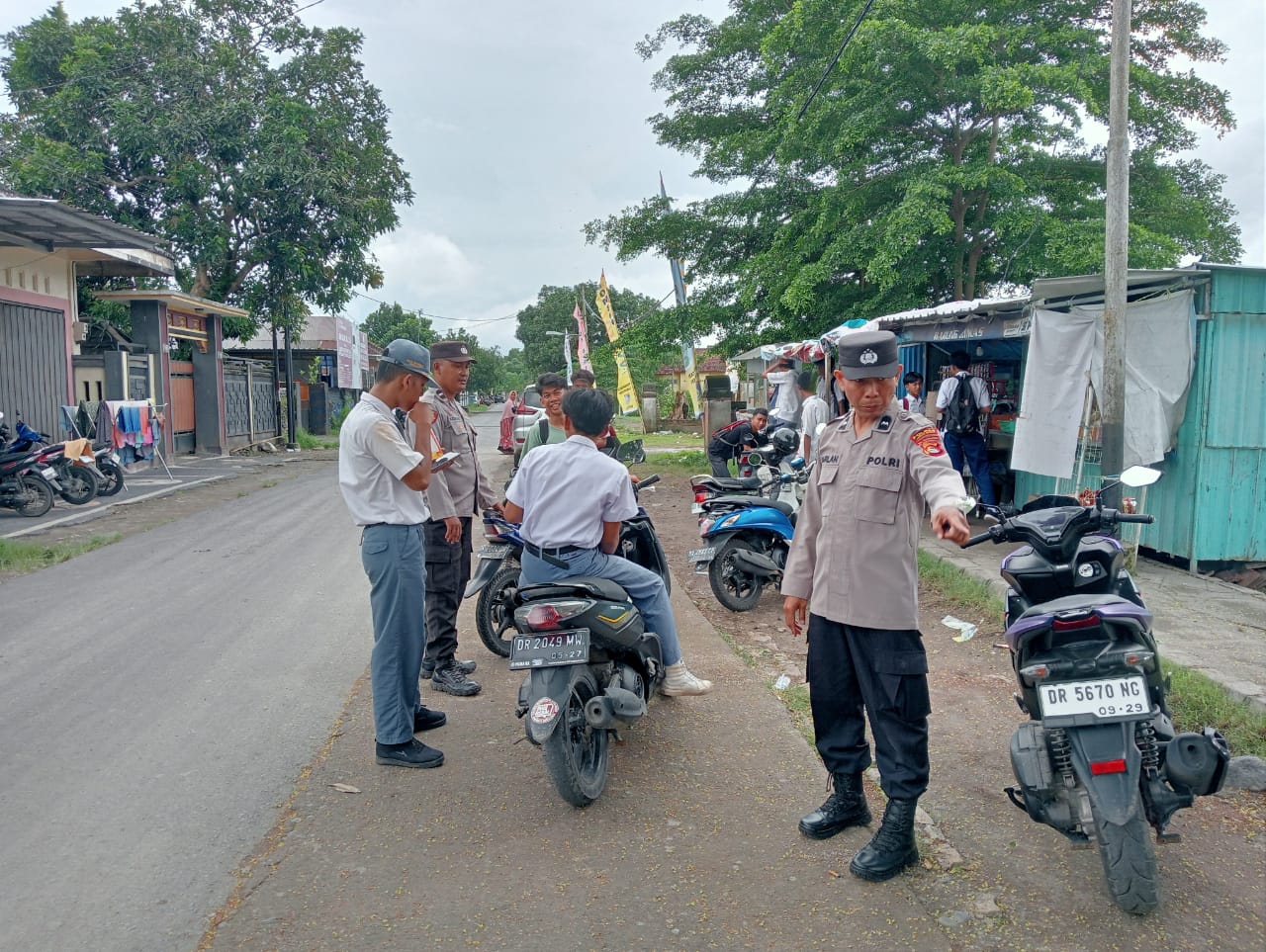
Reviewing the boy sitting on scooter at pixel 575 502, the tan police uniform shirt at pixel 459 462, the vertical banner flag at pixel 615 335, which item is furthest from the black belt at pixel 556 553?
the vertical banner flag at pixel 615 335

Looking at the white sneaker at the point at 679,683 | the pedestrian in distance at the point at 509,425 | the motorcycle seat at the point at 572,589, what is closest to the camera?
the motorcycle seat at the point at 572,589

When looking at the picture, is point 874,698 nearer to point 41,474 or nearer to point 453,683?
point 453,683

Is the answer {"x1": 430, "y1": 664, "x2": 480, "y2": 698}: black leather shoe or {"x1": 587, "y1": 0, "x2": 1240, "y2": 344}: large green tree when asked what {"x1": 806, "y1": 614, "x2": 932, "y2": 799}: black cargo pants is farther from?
{"x1": 587, "y1": 0, "x2": 1240, "y2": 344}: large green tree

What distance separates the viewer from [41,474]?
12.1 metres

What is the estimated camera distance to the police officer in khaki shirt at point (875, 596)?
3180mm

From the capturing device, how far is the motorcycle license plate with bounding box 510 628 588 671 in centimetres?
372

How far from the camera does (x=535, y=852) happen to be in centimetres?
339

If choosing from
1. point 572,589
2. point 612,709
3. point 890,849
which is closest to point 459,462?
point 572,589

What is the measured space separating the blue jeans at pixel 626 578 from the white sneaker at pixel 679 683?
0.13m

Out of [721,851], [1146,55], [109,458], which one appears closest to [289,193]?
[109,458]

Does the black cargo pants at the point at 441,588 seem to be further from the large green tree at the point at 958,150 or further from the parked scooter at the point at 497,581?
the large green tree at the point at 958,150

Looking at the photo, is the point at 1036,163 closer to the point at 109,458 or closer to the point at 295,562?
the point at 295,562

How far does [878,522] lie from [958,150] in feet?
39.5

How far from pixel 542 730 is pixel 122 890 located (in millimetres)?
1477
